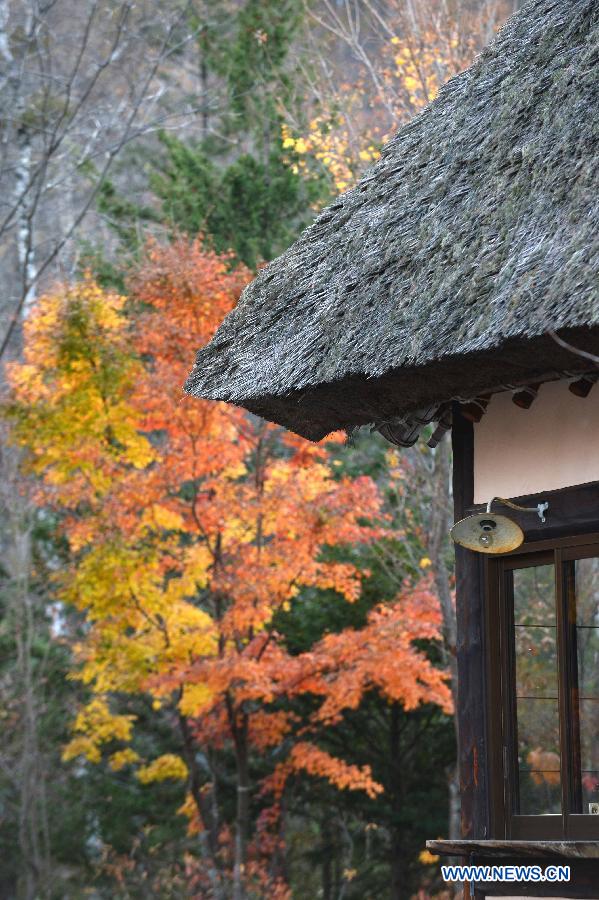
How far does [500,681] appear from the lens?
5629 mm

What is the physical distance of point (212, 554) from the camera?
13.6m

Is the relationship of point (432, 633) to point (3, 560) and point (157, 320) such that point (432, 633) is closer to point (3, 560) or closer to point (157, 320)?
point (157, 320)

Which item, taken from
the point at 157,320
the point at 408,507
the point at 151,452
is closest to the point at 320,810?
the point at 408,507

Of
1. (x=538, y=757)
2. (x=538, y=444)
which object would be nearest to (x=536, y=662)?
(x=538, y=757)

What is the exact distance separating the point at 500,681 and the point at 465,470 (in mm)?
964

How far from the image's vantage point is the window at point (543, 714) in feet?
17.2

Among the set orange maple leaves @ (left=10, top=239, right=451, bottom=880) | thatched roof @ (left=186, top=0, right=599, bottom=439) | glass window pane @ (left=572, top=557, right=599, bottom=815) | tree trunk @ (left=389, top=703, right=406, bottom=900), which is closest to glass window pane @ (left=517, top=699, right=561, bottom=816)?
glass window pane @ (left=572, top=557, right=599, bottom=815)

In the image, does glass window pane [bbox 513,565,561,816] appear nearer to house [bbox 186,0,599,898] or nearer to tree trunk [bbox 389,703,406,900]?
house [bbox 186,0,599,898]

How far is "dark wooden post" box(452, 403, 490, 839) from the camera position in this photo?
18.4 feet

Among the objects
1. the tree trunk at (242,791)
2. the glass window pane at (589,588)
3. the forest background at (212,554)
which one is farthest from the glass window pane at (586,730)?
the tree trunk at (242,791)

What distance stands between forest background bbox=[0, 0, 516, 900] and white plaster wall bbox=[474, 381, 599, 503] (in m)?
5.38

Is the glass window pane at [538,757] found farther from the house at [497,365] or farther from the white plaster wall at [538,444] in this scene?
the white plaster wall at [538,444]

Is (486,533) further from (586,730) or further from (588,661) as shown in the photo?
(588,661)

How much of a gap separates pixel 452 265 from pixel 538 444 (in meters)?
0.87
